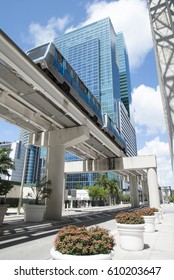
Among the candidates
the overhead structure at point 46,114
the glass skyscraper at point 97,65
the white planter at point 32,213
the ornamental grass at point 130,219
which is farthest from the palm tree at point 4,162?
the glass skyscraper at point 97,65

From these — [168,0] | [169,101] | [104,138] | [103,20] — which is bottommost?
[169,101]

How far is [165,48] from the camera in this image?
9539mm

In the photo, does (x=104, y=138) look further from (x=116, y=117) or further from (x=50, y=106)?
(x=116, y=117)

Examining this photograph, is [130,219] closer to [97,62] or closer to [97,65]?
[97,65]

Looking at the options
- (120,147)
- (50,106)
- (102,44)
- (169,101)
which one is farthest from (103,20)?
(169,101)

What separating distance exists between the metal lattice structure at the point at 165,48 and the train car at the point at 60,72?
6769mm

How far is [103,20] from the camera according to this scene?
5379 inches

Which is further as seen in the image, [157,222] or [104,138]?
[104,138]

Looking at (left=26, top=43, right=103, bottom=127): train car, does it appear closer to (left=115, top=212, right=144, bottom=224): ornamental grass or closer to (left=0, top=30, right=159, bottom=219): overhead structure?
(left=0, top=30, right=159, bottom=219): overhead structure

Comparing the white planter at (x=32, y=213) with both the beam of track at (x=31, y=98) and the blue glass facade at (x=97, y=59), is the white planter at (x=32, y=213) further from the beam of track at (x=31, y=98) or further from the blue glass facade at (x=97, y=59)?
the blue glass facade at (x=97, y=59)

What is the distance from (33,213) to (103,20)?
14943 centimetres

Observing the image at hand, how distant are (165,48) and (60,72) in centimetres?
806

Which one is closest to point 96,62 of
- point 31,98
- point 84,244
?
point 31,98

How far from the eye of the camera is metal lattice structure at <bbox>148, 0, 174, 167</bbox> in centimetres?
829
